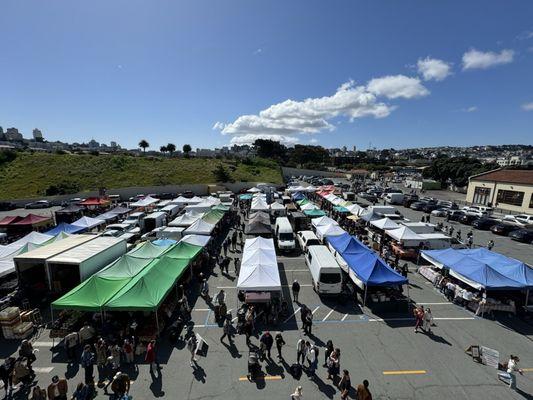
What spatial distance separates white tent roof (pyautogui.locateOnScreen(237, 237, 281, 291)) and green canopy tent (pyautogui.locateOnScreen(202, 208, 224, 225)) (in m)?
8.12

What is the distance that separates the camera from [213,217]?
25.8 meters

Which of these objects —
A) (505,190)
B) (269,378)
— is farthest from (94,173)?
(505,190)

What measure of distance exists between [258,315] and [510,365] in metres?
9.09

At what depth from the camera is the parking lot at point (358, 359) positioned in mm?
8719

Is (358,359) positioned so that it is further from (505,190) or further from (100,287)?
(505,190)

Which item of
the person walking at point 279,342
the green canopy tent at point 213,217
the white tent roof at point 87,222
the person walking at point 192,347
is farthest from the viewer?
the white tent roof at point 87,222

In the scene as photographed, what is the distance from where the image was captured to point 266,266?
1430 centimetres

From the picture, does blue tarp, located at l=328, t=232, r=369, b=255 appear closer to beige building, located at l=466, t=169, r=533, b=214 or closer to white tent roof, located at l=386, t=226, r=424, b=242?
white tent roof, located at l=386, t=226, r=424, b=242

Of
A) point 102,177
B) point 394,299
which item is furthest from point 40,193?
point 394,299

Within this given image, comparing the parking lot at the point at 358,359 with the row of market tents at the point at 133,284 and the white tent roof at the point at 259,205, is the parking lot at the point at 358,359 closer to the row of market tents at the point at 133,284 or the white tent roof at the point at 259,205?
the row of market tents at the point at 133,284

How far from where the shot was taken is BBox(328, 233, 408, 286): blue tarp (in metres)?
13.3

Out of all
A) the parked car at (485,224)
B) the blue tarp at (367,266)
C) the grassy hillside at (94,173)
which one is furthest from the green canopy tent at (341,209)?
the grassy hillside at (94,173)

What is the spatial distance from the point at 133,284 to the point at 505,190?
162 feet

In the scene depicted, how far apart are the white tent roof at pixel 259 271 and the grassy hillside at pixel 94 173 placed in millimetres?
46103
